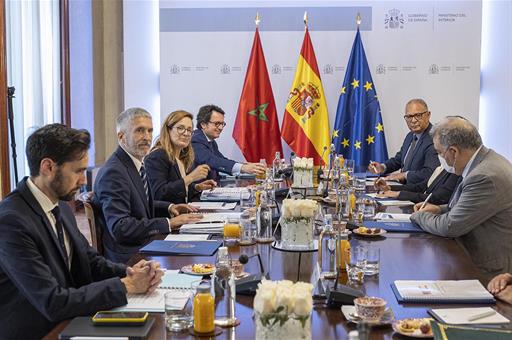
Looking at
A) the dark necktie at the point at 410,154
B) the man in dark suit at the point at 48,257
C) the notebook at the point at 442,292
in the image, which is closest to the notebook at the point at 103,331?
the man in dark suit at the point at 48,257

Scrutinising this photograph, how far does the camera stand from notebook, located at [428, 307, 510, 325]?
1.88 m

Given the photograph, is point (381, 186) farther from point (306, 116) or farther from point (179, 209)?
point (306, 116)

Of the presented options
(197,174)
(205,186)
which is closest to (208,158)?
(205,186)

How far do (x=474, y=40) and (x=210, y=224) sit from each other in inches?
196

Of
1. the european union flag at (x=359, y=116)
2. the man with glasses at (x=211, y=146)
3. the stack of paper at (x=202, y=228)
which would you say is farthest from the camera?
the european union flag at (x=359, y=116)

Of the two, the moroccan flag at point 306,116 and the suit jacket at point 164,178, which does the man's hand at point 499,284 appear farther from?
the moroccan flag at point 306,116

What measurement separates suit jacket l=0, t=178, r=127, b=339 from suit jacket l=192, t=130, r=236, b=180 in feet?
11.6

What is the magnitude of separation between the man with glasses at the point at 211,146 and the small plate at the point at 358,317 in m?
3.67

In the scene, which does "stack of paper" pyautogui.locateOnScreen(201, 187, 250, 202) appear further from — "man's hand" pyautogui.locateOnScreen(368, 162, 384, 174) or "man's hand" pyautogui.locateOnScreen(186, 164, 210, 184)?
"man's hand" pyautogui.locateOnScreen(368, 162, 384, 174)

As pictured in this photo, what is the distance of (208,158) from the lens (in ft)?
19.1

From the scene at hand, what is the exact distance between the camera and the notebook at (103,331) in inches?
69.1

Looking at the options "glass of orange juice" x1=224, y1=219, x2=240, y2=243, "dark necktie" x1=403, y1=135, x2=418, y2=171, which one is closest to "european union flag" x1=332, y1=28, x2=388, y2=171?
"dark necktie" x1=403, y1=135, x2=418, y2=171

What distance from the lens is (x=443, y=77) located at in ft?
24.1

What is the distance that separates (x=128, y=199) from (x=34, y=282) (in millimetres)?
1387
